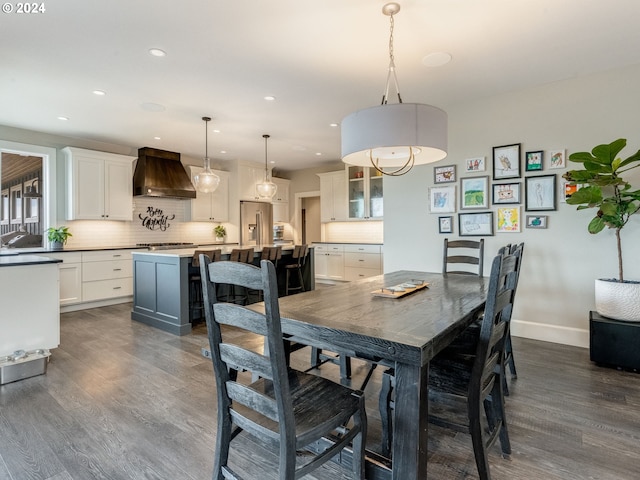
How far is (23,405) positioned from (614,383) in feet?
13.6

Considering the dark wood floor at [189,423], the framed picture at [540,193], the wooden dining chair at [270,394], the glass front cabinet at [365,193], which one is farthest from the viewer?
the glass front cabinet at [365,193]

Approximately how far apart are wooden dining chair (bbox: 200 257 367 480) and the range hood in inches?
206

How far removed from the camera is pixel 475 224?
155 inches

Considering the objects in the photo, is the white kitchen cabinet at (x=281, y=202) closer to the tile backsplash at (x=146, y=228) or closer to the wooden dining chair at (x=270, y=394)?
the tile backsplash at (x=146, y=228)

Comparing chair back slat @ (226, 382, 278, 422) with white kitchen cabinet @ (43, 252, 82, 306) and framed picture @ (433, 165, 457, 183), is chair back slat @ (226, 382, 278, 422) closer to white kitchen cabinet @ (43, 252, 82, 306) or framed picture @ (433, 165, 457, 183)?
framed picture @ (433, 165, 457, 183)

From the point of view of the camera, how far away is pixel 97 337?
3.78 metres

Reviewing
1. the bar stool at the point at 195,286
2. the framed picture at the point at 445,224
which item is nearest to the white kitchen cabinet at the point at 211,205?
the bar stool at the point at 195,286

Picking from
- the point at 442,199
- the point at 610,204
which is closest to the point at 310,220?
the point at 442,199

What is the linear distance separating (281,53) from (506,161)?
2554 millimetres

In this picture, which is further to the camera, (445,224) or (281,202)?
A: (281,202)

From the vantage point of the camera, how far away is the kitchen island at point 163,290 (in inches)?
154

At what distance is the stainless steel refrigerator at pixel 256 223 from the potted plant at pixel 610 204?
5857 mm

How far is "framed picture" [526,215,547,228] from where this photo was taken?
352 centimetres

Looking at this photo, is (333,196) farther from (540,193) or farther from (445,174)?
(540,193)
